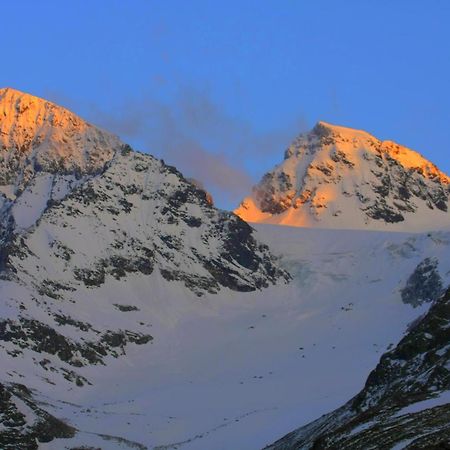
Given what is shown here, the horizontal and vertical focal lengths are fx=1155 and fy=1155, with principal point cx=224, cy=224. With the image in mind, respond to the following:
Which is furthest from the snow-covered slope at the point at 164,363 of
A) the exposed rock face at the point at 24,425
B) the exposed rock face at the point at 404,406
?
the exposed rock face at the point at 404,406

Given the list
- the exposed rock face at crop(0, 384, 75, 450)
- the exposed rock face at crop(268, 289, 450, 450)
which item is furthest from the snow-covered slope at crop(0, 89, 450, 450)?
the exposed rock face at crop(268, 289, 450, 450)

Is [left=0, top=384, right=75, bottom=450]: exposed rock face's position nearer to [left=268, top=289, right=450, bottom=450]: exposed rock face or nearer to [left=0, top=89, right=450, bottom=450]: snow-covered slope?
[left=0, top=89, right=450, bottom=450]: snow-covered slope

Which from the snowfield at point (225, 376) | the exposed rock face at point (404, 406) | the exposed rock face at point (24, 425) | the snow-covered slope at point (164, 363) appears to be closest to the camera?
the exposed rock face at point (404, 406)

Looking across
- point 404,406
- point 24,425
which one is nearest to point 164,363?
point 24,425

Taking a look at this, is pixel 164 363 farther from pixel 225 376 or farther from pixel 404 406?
pixel 404 406

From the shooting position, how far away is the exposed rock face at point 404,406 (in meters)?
40.0

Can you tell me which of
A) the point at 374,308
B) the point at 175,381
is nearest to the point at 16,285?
the point at 175,381

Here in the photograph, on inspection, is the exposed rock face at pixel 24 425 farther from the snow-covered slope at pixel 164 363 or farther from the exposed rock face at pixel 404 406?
the exposed rock face at pixel 404 406

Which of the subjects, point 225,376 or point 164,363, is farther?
point 164,363

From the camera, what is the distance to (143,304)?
19812 cm

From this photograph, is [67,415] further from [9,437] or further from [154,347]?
[154,347]

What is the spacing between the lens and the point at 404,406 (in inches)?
1918

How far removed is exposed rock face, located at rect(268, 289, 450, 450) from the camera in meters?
40.0

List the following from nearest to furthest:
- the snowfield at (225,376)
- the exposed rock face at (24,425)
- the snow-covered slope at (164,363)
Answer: the exposed rock face at (24,425), the snow-covered slope at (164,363), the snowfield at (225,376)
